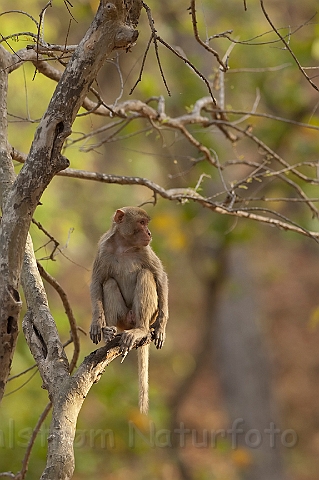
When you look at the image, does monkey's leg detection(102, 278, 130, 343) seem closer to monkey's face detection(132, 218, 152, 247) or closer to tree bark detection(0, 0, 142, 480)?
monkey's face detection(132, 218, 152, 247)

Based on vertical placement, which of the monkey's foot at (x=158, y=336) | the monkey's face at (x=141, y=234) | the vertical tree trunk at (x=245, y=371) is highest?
the vertical tree trunk at (x=245, y=371)

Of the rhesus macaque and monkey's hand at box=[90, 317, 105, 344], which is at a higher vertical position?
the rhesus macaque

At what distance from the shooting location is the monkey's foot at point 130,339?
3713 mm

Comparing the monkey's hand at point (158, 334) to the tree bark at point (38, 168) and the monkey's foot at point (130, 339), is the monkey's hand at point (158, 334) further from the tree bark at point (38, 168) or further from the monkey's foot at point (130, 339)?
→ the tree bark at point (38, 168)

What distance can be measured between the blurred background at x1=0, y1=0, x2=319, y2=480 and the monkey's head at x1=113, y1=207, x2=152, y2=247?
1.18 m

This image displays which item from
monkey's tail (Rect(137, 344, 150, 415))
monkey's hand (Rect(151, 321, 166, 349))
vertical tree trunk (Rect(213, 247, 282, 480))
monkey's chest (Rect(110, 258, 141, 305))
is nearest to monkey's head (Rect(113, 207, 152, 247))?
monkey's chest (Rect(110, 258, 141, 305))

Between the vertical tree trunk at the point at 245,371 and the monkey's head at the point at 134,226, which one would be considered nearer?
the monkey's head at the point at 134,226

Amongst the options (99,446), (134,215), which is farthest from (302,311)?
(134,215)

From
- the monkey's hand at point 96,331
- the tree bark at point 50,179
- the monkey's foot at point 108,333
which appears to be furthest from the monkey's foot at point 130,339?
the tree bark at point 50,179

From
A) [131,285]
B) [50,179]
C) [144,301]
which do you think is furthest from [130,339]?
[50,179]

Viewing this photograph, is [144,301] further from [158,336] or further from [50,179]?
[50,179]

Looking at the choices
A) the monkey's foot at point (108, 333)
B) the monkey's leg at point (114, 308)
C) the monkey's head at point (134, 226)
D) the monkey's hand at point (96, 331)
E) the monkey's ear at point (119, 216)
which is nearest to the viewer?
the monkey's foot at point (108, 333)

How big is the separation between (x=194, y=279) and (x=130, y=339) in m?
12.2

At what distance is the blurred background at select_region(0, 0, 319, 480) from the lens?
9625mm
